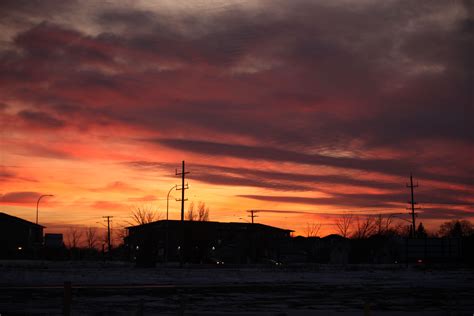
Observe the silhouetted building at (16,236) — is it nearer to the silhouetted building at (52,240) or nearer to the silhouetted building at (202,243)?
the silhouetted building at (52,240)

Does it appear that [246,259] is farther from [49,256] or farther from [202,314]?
[202,314]

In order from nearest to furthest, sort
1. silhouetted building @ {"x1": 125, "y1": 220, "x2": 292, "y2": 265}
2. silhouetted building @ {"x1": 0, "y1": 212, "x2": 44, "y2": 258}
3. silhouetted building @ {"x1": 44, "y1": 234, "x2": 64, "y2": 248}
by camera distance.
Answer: silhouetted building @ {"x1": 125, "y1": 220, "x2": 292, "y2": 265}
silhouetted building @ {"x1": 44, "y1": 234, "x2": 64, "y2": 248}
silhouetted building @ {"x1": 0, "y1": 212, "x2": 44, "y2": 258}

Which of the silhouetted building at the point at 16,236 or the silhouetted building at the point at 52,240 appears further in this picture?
the silhouetted building at the point at 16,236

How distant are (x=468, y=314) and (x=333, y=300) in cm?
774

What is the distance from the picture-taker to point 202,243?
337 feet

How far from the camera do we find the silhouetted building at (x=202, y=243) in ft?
250

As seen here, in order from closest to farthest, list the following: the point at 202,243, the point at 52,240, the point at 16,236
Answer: the point at 202,243 → the point at 52,240 → the point at 16,236

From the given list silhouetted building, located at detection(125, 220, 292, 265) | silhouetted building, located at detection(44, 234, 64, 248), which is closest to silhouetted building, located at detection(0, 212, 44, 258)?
silhouetted building, located at detection(44, 234, 64, 248)

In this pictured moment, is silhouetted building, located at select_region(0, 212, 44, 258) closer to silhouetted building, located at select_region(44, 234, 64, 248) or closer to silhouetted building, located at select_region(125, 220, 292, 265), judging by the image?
Answer: silhouetted building, located at select_region(44, 234, 64, 248)

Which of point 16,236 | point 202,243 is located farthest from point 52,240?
point 202,243

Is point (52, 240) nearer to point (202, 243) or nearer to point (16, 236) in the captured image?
point (16, 236)

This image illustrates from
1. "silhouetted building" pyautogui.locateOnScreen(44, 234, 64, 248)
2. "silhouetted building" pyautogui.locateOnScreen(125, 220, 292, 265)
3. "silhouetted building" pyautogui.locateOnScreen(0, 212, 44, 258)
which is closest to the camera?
"silhouetted building" pyautogui.locateOnScreen(125, 220, 292, 265)

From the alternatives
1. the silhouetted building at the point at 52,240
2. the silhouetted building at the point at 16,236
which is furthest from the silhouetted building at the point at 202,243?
the silhouetted building at the point at 16,236

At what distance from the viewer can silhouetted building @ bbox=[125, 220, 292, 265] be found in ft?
250
